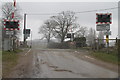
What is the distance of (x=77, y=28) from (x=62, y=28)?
15.5ft

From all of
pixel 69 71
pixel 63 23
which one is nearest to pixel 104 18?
pixel 69 71

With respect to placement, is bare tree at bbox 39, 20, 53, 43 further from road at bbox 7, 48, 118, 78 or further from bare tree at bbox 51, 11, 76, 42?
road at bbox 7, 48, 118, 78

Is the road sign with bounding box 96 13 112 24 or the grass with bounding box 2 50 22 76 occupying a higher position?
the road sign with bounding box 96 13 112 24

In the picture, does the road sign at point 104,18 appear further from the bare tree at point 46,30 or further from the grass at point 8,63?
the bare tree at point 46,30

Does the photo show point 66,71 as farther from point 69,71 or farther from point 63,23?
point 63,23

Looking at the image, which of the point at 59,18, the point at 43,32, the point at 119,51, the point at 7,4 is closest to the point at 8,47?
the point at 119,51

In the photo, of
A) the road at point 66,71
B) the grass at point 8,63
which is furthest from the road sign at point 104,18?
the grass at point 8,63

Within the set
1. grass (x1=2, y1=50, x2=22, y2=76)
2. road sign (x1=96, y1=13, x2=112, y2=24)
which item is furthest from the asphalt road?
road sign (x1=96, y1=13, x2=112, y2=24)

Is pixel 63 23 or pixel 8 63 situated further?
pixel 63 23

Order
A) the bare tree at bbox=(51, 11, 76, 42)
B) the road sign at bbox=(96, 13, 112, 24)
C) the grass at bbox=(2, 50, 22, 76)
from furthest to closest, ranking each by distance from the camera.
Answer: the bare tree at bbox=(51, 11, 76, 42) → the road sign at bbox=(96, 13, 112, 24) → the grass at bbox=(2, 50, 22, 76)

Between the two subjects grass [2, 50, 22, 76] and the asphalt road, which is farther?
grass [2, 50, 22, 76]

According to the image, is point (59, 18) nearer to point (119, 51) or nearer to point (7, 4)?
point (7, 4)

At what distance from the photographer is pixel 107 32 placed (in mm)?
20656

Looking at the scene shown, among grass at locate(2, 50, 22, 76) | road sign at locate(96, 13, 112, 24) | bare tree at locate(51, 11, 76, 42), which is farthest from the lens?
bare tree at locate(51, 11, 76, 42)
